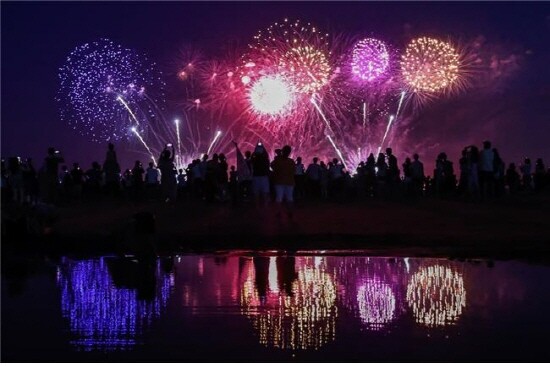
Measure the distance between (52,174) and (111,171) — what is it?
5.12m

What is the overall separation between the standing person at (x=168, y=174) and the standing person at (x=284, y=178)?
17.3ft

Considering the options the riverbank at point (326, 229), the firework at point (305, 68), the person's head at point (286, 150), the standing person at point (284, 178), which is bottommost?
the riverbank at point (326, 229)

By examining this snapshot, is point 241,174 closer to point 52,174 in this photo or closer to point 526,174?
point 52,174

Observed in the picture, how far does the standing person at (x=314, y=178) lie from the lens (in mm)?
30922

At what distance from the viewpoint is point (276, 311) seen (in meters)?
A: 9.23

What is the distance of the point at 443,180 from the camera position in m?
31.8

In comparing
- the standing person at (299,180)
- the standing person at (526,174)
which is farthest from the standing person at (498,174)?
the standing person at (299,180)

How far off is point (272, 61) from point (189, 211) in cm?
935

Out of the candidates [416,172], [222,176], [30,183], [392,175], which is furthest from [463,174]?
[30,183]

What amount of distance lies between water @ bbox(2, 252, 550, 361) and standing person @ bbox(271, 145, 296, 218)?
705cm

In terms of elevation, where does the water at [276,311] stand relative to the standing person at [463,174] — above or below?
below

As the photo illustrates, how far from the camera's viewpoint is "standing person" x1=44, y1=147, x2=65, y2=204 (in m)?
25.0

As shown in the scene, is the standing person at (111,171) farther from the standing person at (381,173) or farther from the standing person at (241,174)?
the standing person at (381,173)

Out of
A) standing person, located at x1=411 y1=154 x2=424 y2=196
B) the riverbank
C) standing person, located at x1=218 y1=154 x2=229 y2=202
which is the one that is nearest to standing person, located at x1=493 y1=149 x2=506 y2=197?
the riverbank
